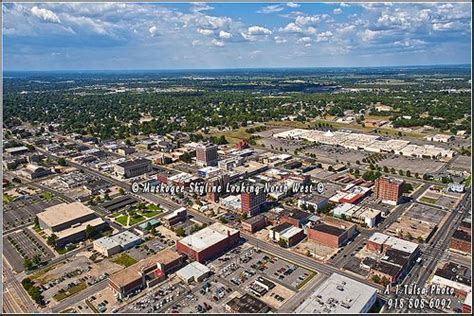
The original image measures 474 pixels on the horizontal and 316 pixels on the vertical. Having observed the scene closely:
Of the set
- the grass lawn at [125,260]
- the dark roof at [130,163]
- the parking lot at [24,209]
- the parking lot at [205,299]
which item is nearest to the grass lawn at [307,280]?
the parking lot at [205,299]

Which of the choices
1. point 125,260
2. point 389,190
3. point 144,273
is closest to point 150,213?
point 125,260

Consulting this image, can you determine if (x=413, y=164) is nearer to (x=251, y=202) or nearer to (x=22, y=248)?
(x=251, y=202)

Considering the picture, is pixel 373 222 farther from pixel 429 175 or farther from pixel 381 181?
pixel 429 175

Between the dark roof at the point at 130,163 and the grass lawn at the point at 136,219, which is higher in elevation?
the dark roof at the point at 130,163

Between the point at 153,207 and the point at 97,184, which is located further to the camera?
the point at 97,184

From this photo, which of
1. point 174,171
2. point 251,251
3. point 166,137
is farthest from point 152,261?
point 166,137

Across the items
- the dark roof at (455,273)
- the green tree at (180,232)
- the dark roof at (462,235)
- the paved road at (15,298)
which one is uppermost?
the dark roof at (462,235)

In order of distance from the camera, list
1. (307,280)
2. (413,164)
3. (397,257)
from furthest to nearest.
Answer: (413,164), (397,257), (307,280)

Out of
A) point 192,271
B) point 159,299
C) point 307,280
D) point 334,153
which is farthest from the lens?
point 334,153

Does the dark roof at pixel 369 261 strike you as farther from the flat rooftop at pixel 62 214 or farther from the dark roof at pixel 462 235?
the flat rooftop at pixel 62 214
